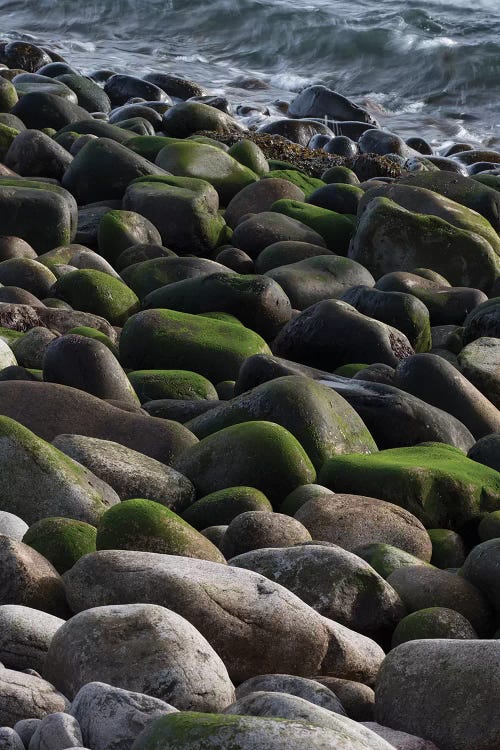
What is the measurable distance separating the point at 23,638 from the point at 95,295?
14.2 feet

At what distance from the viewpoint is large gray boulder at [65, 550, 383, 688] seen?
3.29 meters

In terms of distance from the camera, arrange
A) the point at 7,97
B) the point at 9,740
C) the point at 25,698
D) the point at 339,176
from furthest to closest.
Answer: the point at 7,97, the point at 339,176, the point at 25,698, the point at 9,740

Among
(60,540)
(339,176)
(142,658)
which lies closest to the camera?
(142,658)

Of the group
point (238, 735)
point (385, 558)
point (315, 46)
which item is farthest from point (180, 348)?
point (315, 46)

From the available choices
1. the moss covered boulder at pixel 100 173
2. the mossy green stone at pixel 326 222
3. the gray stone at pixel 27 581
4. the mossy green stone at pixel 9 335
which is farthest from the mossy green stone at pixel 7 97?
the gray stone at pixel 27 581

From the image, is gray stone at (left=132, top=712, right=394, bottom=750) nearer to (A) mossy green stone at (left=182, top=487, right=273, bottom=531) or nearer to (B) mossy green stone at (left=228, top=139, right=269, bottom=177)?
(A) mossy green stone at (left=182, top=487, right=273, bottom=531)

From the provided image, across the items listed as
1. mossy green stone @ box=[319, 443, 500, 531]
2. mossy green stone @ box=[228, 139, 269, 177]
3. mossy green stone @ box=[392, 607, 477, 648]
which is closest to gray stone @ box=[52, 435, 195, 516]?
mossy green stone @ box=[319, 443, 500, 531]

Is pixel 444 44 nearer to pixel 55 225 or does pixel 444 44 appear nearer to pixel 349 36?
pixel 349 36

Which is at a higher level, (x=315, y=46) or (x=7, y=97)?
(x=7, y=97)

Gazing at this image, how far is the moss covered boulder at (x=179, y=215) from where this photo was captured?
29.1ft

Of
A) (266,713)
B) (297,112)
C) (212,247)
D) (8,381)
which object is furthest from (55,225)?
(297,112)

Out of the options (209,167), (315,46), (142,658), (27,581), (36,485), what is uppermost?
(142,658)

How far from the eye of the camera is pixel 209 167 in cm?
1041

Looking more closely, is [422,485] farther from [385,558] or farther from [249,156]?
[249,156]
